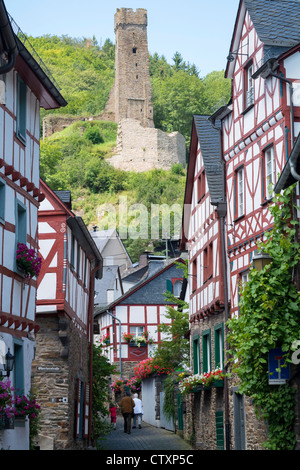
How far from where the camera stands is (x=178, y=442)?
23.1 m

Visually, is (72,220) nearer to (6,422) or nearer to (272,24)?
(272,24)

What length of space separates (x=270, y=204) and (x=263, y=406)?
3.69 meters

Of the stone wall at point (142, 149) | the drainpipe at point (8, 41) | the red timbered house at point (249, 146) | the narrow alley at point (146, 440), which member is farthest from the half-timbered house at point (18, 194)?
the stone wall at point (142, 149)

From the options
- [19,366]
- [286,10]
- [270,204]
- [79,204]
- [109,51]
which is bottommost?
[19,366]

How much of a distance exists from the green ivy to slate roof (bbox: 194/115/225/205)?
14.5ft

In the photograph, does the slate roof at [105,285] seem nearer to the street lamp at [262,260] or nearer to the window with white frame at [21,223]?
the window with white frame at [21,223]

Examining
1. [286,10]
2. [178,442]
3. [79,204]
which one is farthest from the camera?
[79,204]

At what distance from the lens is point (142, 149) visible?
310 feet

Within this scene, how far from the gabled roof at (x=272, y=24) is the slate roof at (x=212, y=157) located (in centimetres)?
251

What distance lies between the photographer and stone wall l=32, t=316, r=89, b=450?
18.7 metres

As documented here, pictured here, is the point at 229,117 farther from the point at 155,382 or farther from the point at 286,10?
the point at 155,382

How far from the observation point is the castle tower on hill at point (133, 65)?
321 ft

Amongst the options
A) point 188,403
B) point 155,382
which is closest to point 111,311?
point 155,382

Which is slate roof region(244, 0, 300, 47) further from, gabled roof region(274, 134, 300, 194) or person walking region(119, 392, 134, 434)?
person walking region(119, 392, 134, 434)
